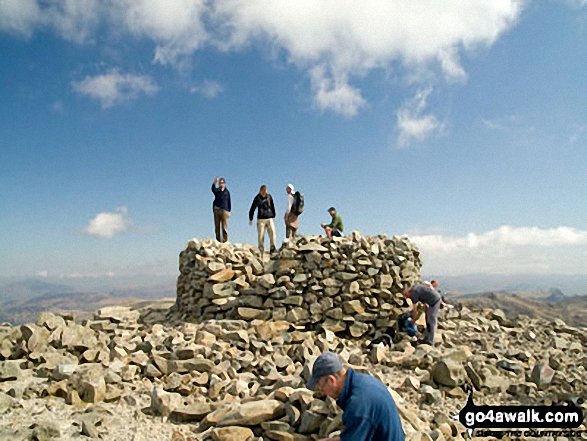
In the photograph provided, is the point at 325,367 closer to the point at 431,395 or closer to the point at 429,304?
the point at 431,395

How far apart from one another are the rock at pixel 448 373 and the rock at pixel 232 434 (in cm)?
371

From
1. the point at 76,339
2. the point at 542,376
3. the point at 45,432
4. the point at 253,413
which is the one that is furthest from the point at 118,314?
the point at 542,376

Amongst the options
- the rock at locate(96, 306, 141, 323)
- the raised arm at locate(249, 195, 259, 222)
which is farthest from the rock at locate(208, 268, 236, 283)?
the rock at locate(96, 306, 141, 323)

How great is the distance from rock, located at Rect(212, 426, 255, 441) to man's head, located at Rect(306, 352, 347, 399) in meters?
1.62

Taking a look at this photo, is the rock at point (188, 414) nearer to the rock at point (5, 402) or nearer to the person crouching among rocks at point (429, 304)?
the rock at point (5, 402)

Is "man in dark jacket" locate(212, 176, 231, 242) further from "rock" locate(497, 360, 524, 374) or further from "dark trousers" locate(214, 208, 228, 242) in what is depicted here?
"rock" locate(497, 360, 524, 374)

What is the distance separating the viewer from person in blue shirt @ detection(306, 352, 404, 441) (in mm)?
3053

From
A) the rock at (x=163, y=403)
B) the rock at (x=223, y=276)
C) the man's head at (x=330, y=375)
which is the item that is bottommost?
the rock at (x=163, y=403)

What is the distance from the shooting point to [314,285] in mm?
10531

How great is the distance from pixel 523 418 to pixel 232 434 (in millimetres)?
4568

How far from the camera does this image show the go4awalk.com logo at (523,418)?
5461mm

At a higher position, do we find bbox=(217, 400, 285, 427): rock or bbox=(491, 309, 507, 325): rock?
bbox=(217, 400, 285, 427): rock

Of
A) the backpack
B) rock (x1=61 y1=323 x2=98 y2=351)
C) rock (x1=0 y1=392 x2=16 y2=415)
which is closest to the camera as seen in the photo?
rock (x1=0 y1=392 x2=16 y2=415)

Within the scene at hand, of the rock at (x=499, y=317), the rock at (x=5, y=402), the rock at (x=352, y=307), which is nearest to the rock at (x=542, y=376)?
the rock at (x=352, y=307)
